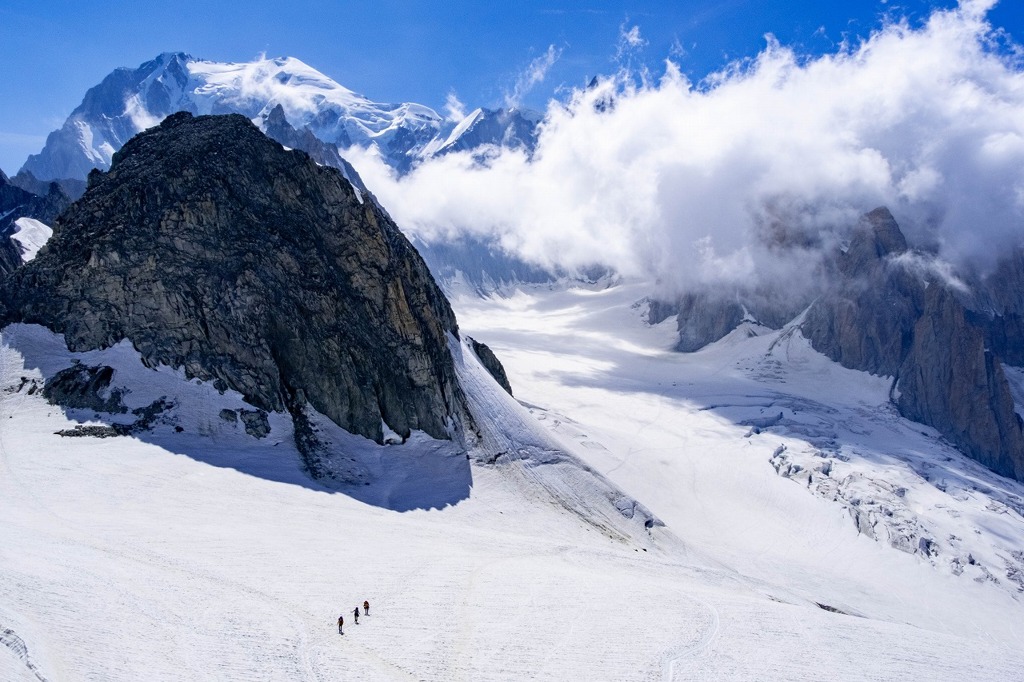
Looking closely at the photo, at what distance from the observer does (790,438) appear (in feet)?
525

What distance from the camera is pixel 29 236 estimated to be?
118500 millimetres

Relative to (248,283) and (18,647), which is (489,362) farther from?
(18,647)

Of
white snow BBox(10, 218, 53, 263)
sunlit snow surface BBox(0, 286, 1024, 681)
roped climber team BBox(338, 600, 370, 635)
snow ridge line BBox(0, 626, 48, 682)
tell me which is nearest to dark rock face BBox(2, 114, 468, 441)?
sunlit snow surface BBox(0, 286, 1024, 681)

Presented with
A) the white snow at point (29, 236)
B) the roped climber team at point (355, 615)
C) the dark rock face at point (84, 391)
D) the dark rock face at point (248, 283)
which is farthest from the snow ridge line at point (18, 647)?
the white snow at point (29, 236)

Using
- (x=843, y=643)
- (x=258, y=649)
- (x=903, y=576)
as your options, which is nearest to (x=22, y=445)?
(x=258, y=649)

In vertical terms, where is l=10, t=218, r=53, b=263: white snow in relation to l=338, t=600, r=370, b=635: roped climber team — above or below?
above

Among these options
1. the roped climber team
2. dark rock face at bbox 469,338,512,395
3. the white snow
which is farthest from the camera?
the white snow

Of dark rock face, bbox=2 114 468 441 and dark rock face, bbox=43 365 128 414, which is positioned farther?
dark rock face, bbox=2 114 468 441

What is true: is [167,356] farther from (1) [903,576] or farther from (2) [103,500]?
(1) [903,576]

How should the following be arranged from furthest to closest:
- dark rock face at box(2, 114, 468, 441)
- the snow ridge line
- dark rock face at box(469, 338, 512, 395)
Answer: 1. dark rock face at box(469, 338, 512, 395)
2. dark rock face at box(2, 114, 468, 441)
3. the snow ridge line

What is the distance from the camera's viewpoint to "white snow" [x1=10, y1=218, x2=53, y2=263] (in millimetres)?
111000

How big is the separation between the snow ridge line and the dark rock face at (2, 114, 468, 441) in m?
47.2

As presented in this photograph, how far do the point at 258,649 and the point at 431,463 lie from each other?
1838 inches

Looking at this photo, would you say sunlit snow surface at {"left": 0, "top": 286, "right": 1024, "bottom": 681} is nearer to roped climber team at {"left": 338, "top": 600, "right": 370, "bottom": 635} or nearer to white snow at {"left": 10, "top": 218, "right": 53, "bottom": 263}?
roped climber team at {"left": 338, "top": 600, "right": 370, "bottom": 635}
